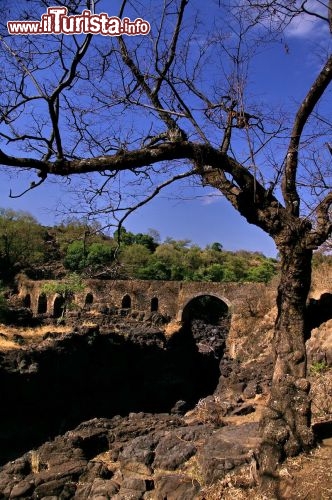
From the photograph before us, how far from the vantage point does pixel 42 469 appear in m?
6.73

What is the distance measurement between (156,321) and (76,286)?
6.62 metres

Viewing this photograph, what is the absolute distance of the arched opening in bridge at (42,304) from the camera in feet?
138

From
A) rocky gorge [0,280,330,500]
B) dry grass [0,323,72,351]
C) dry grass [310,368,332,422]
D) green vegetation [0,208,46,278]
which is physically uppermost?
green vegetation [0,208,46,278]

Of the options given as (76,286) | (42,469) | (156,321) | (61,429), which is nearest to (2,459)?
(61,429)

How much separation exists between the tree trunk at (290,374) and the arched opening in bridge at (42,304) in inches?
1520

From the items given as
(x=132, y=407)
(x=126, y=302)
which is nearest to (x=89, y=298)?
(x=126, y=302)

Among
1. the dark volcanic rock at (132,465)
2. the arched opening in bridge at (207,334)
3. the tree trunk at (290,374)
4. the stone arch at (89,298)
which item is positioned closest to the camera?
the tree trunk at (290,374)

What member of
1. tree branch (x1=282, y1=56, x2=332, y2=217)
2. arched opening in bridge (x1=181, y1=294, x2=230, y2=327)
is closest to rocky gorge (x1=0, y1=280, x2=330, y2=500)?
arched opening in bridge (x1=181, y1=294, x2=230, y2=327)

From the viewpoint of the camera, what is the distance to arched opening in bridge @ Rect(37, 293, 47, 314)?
42.0 metres

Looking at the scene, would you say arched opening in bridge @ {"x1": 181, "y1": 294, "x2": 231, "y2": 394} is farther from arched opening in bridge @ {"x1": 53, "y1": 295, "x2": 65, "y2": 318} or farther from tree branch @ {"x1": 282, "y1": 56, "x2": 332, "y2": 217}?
tree branch @ {"x1": 282, "y1": 56, "x2": 332, "y2": 217}

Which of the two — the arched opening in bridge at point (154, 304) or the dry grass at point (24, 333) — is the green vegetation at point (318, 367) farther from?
the arched opening in bridge at point (154, 304)

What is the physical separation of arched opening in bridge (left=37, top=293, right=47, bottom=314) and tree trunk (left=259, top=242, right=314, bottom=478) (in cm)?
3862

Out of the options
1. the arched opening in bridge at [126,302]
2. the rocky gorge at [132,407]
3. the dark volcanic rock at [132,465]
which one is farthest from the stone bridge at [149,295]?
the dark volcanic rock at [132,465]

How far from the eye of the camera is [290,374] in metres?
5.08
